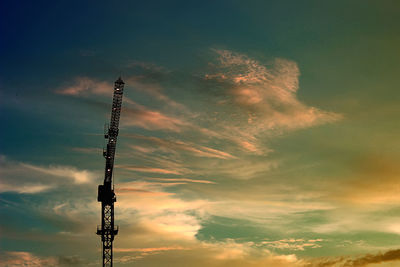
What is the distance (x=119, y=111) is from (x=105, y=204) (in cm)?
2931

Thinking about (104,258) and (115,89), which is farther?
(104,258)

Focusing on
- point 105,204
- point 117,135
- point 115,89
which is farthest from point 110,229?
point 115,89

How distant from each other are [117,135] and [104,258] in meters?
37.3

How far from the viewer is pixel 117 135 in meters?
145

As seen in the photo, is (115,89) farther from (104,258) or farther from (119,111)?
(104,258)

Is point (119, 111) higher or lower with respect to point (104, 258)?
higher

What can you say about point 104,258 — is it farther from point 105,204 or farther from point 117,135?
point 117,135

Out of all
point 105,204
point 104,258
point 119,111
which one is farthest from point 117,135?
point 104,258

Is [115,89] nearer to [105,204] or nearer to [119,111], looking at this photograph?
[119,111]

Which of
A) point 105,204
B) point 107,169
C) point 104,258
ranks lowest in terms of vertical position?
point 104,258

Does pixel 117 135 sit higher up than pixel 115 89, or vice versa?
pixel 115 89

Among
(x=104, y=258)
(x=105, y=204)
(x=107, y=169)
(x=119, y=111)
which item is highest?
(x=119, y=111)

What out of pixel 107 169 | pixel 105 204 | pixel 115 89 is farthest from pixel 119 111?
pixel 105 204

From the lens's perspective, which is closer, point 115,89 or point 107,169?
point 115,89
